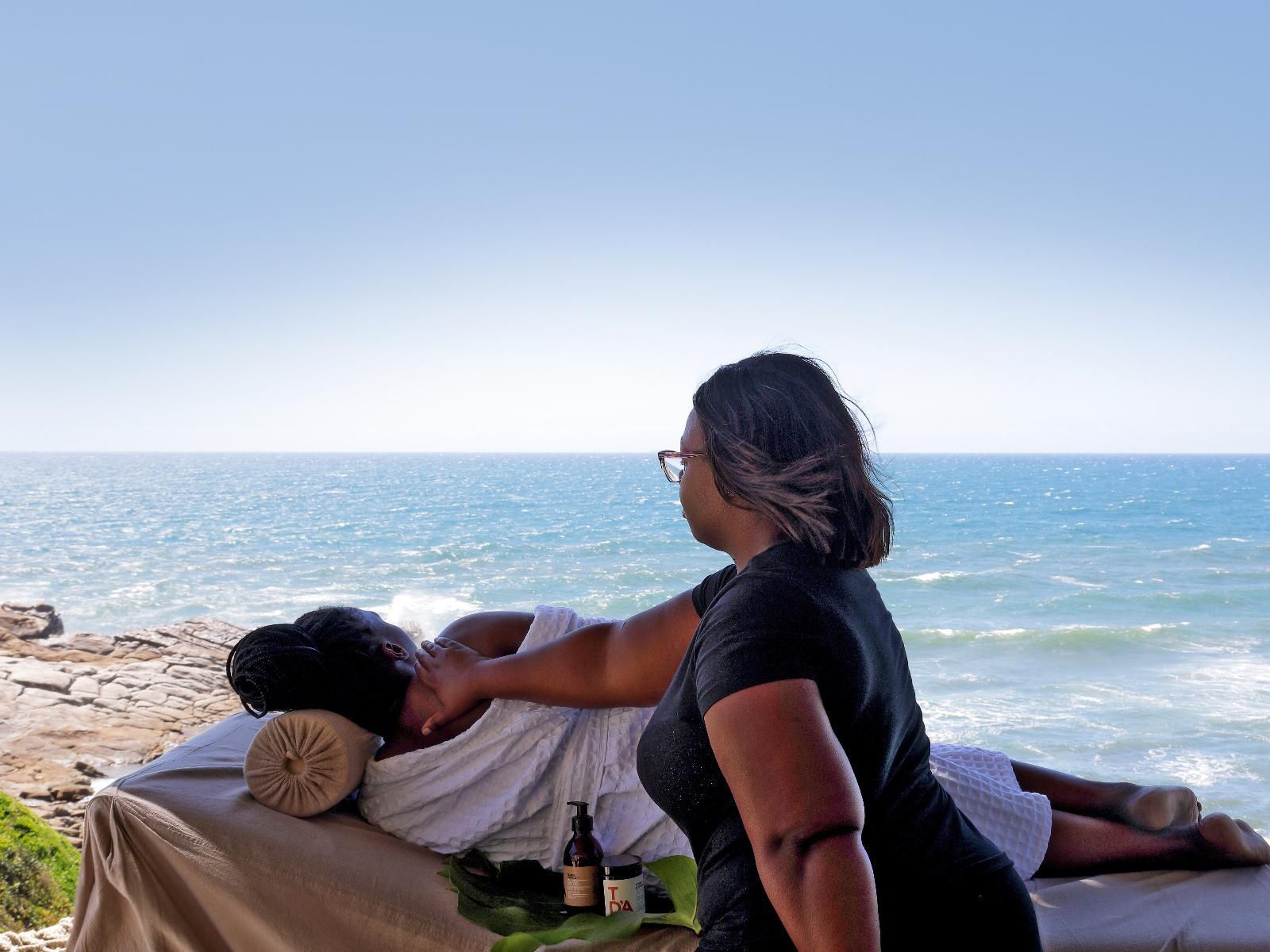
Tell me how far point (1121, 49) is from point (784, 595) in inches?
866

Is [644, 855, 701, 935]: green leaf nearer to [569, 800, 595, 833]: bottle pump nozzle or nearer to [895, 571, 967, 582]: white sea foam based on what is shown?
[569, 800, 595, 833]: bottle pump nozzle

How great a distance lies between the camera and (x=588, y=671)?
2.00m

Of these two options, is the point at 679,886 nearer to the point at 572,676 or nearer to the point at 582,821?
the point at 582,821

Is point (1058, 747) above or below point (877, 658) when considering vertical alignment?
below

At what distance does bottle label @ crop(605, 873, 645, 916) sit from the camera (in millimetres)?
1837

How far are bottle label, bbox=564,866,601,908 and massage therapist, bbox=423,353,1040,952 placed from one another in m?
0.71

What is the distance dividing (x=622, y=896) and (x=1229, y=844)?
1155mm

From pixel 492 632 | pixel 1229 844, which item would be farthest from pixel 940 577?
pixel 492 632

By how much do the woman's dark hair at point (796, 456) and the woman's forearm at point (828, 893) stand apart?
33 cm

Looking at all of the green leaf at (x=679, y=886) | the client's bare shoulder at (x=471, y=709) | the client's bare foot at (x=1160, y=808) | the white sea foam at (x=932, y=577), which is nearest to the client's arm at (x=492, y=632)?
the client's bare shoulder at (x=471, y=709)

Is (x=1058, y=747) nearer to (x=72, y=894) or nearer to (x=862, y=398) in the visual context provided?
(x=72, y=894)

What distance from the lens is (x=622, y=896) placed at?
184 cm

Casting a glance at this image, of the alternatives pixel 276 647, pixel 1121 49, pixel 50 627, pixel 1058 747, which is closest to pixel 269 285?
pixel 50 627

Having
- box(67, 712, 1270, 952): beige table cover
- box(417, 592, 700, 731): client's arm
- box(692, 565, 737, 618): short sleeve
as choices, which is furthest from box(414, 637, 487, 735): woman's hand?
box(692, 565, 737, 618): short sleeve
